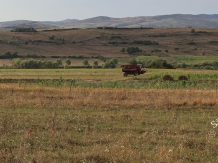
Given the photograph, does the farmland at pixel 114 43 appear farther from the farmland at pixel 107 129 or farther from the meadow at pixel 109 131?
the meadow at pixel 109 131

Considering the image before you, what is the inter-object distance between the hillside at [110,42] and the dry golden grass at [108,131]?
286 ft

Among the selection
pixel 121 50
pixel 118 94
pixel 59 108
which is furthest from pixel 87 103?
pixel 121 50

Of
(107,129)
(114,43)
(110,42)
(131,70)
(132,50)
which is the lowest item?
(132,50)

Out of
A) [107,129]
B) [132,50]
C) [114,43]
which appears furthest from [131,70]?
[114,43]

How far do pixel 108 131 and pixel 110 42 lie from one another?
115799 millimetres

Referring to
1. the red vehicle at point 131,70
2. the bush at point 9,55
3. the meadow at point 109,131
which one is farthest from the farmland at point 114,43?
the meadow at point 109,131

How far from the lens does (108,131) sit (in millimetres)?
12047

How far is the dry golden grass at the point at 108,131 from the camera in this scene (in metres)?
9.00

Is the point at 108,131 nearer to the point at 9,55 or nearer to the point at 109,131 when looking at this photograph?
the point at 109,131

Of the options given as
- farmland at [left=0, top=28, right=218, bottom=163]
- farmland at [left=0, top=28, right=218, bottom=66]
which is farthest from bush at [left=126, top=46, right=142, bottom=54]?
farmland at [left=0, top=28, right=218, bottom=163]

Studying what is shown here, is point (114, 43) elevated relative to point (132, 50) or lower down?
elevated

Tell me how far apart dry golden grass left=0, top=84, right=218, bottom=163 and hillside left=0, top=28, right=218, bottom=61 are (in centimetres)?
8713

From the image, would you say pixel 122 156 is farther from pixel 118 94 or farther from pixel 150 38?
pixel 150 38

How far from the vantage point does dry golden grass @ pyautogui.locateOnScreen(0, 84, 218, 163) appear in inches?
354
